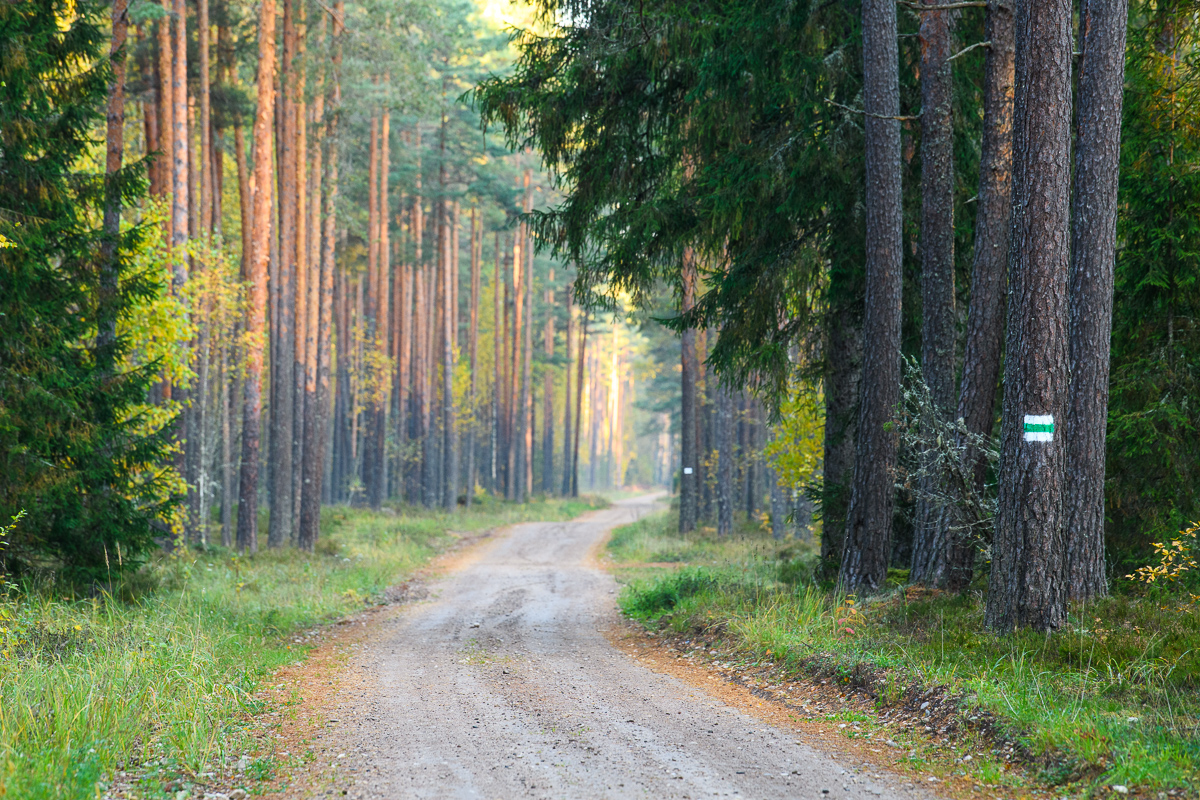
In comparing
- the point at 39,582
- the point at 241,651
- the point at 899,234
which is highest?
the point at 899,234

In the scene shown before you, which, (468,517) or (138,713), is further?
(468,517)

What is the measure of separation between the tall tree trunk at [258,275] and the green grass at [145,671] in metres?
3.88

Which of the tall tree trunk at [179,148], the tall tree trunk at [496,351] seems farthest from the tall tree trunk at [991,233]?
the tall tree trunk at [496,351]

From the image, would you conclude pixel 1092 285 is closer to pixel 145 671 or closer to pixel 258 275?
pixel 145 671

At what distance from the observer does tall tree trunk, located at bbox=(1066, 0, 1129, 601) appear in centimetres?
703

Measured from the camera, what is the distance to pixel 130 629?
8.38 meters

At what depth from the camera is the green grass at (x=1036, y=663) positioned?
4.78 meters

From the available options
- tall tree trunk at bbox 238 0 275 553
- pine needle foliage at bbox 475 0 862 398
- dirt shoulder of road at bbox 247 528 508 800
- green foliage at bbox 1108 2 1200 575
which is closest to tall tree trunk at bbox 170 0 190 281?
tall tree trunk at bbox 238 0 275 553

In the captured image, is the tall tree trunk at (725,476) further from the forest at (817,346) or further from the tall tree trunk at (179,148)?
the tall tree trunk at (179,148)

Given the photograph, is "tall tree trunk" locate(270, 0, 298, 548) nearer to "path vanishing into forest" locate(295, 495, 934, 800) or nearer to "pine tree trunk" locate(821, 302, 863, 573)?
"path vanishing into forest" locate(295, 495, 934, 800)

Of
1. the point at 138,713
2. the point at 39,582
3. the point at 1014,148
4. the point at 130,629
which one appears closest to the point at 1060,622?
the point at 1014,148

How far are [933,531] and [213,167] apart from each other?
2231cm

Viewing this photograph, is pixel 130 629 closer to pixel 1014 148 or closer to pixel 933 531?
pixel 933 531

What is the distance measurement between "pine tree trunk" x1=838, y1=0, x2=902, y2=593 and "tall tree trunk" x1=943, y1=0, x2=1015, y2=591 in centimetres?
97
